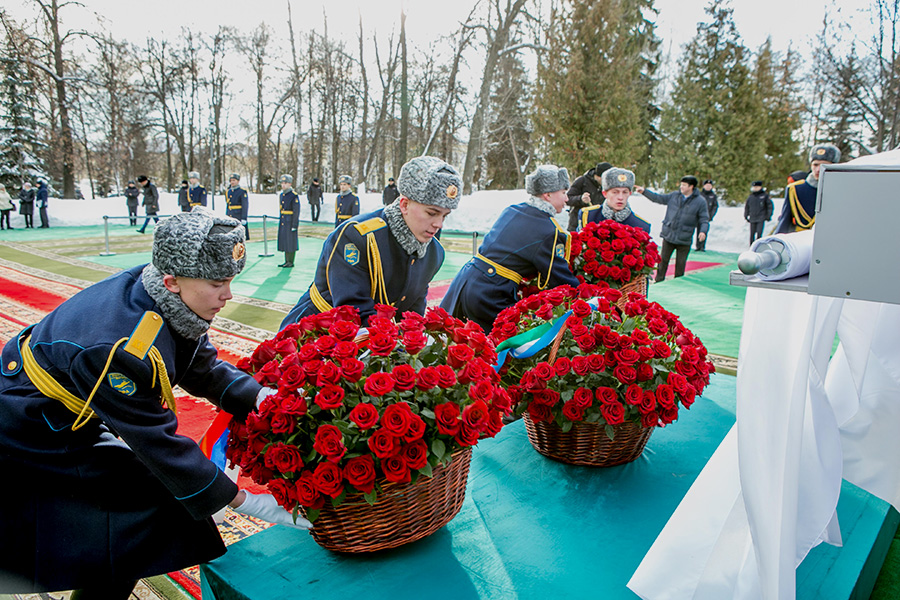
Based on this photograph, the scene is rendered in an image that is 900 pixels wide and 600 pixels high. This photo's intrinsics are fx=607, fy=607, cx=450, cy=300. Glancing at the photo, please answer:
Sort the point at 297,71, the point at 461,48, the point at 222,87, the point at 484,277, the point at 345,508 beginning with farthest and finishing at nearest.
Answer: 1. the point at 222,87
2. the point at 297,71
3. the point at 461,48
4. the point at 484,277
5. the point at 345,508

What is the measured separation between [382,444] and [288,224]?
34.2 ft

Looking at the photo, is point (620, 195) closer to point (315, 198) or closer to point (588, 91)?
point (588, 91)

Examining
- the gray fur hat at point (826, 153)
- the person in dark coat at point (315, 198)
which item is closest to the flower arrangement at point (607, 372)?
the gray fur hat at point (826, 153)

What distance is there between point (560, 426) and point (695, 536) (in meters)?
0.63

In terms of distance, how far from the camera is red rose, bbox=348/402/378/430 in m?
1.51

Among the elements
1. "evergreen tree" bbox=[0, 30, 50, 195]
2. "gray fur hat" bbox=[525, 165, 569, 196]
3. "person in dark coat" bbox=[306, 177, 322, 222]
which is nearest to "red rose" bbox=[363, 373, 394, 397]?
"gray fur hat" bbox=[525, 165, 569, 196]

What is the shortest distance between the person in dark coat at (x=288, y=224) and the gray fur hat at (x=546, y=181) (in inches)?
324

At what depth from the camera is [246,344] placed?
5.86 meters

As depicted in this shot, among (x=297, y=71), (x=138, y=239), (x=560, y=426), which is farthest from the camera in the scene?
(x=297, y=71)

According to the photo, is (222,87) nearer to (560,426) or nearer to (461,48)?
(461,48)

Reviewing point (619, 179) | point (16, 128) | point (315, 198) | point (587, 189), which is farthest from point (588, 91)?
point (16, 128)

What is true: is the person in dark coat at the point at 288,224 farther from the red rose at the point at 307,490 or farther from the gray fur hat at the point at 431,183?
the red rose at the point at 307,490

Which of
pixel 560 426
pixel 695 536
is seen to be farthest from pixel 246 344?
pixel 695 536

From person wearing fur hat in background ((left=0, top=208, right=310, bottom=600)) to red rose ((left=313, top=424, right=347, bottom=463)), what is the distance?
0.40m
